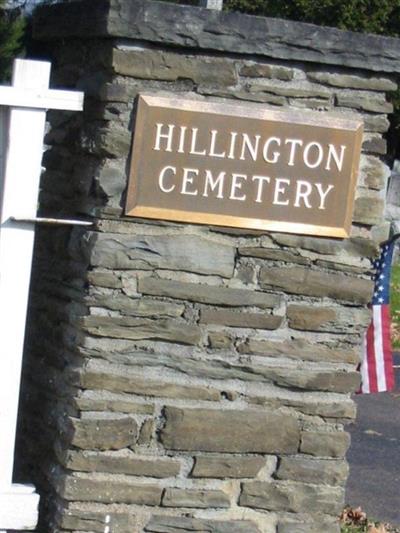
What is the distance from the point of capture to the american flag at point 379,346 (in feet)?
Result: 18.8

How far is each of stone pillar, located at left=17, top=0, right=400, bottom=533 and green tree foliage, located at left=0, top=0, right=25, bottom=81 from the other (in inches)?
236

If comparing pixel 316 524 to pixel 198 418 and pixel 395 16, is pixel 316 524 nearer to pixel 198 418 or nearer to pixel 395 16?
pixel 198 418

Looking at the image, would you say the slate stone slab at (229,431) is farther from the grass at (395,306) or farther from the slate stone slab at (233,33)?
the grass at (395,306)

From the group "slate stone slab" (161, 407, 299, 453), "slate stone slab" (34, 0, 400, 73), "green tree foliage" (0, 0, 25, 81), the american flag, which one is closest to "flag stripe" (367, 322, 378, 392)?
the american flag

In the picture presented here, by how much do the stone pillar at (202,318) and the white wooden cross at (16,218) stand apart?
16 cm

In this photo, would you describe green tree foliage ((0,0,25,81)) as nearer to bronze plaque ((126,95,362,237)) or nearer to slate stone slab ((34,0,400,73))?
slate stone slab ((34,0,400,73))

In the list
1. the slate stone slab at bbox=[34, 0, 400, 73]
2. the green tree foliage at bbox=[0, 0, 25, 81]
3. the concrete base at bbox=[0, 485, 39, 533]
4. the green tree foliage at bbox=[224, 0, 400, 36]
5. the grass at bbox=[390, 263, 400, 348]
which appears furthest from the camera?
the green tree foliage at bbox=[224, 0, 400, 36]

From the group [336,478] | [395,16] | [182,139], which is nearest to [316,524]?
[336,478]

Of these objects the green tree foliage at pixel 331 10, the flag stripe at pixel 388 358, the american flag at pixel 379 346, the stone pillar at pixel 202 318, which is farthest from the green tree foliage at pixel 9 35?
the stone pillar at pixel 202 318

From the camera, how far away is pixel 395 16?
1553 centimetres

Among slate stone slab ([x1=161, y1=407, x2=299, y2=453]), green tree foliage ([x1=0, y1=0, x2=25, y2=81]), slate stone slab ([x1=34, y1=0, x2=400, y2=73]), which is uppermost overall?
green tree foliage ([x1=0, y1=0, x2=25, y2=81])

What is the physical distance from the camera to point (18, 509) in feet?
15.4

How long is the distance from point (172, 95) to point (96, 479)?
56.6 inches

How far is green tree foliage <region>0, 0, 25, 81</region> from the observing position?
1076 cm
